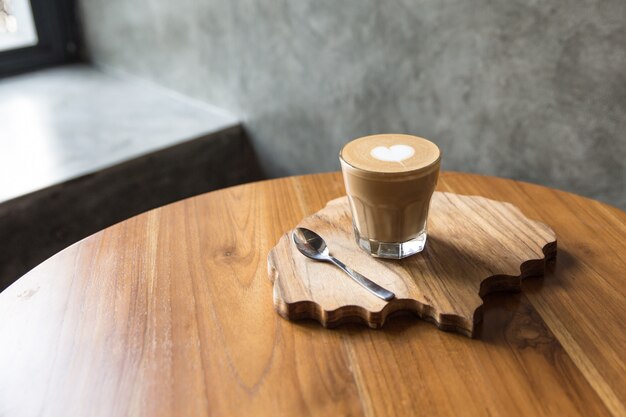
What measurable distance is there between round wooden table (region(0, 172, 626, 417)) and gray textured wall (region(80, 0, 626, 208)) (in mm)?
440

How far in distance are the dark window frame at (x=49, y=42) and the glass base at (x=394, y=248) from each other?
2237 millimetres

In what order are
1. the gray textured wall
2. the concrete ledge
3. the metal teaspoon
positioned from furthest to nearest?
1. the concrete ledge
2. the gray textured wall
3. the metal teaspoon

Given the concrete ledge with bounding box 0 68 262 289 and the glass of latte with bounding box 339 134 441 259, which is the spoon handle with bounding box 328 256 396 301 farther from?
the concrete ledge with bounding box 0 68 262 289

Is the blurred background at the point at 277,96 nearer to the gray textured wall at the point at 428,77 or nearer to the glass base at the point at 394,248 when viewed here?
the gray textured wall at the point at 428,77

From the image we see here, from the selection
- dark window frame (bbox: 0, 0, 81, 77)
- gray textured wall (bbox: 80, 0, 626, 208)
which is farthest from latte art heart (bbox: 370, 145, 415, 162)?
dark window frame (bbox: 0, 0, 81, 77)

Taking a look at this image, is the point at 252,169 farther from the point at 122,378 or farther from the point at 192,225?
the point at 122,378

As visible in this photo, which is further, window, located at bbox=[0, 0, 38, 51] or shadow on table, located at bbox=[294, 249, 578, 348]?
window, located at bbox=[0, 0, 38, 51]

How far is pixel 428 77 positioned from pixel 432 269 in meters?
0.84

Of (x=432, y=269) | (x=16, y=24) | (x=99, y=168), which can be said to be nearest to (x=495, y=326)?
(x=432, y=269)

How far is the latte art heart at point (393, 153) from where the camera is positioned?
2.44ft

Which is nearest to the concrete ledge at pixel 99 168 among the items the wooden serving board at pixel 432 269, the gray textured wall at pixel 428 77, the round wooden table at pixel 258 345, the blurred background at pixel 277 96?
the blurred background at pixel 277 96

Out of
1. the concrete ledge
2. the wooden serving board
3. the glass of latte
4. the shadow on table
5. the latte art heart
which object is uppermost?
the latte art heart

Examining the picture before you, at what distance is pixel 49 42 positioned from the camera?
8.69 ft

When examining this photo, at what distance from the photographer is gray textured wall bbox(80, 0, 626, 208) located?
3.91 ft
